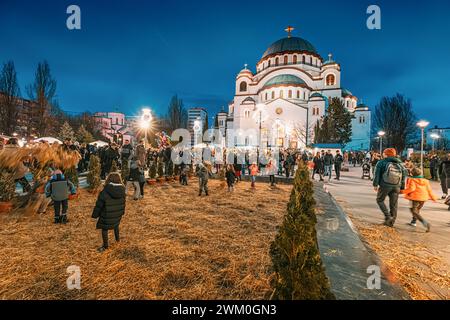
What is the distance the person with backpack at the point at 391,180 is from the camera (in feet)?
18.9

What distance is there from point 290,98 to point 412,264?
62665mm

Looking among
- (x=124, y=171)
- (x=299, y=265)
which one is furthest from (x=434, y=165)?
(x=124, y=171)

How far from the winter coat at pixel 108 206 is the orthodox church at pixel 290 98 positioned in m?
54.0

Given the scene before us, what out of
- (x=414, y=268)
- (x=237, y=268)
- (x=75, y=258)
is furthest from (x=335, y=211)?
(x=75, y=258)

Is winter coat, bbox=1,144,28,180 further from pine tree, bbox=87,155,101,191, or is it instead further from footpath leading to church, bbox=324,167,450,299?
footpath leading to church, bbox=324,167,450,299

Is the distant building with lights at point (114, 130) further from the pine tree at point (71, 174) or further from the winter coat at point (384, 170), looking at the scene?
the winter coat at point (384, 170)

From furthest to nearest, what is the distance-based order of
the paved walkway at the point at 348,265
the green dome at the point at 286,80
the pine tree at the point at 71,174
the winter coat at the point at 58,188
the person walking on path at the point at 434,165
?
the green dome at the point at 286,80 < the person walking on path at the point at 434,165 < the pine tree at the point at 71,174 < the winter coat at the point at 58,188 < the paved walkway at the point at 348,265

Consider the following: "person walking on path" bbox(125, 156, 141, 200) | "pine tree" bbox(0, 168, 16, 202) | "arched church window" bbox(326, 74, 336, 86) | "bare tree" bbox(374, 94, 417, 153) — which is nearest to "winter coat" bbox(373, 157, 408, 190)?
"person walking on path" bbox(125, 156, 141, 200)

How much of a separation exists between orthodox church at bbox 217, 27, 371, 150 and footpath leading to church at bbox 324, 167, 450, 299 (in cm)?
4988

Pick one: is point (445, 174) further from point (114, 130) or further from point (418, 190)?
point (114, 130)

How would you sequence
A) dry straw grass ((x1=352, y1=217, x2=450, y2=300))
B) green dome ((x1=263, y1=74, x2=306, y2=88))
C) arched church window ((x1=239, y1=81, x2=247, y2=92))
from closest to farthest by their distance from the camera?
dry straw grass ((x1=352, y1=217, x2=450, y2=300))
green dome ((x1=263, y1=74, x2=306, y2=88))
arched church window ((x1=239, y1=81, x2=247, y2=92))

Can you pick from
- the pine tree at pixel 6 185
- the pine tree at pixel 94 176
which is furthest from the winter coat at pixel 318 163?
the pine tree at pixel 6 185

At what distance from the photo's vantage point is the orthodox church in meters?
59.2
